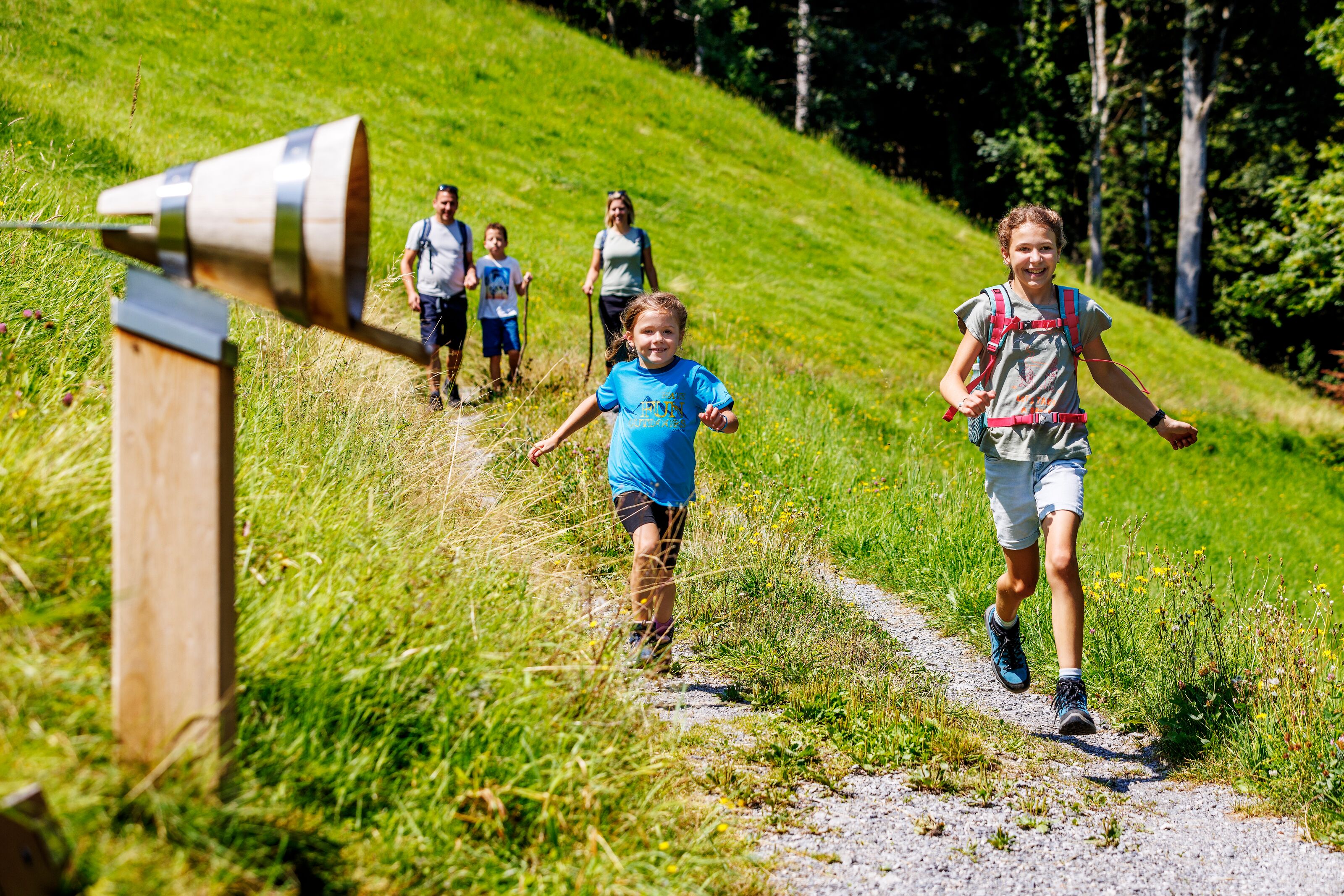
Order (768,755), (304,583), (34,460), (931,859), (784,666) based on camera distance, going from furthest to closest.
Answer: (784,666)
(768,755)
(931,859)
(304,583)
(34,460)

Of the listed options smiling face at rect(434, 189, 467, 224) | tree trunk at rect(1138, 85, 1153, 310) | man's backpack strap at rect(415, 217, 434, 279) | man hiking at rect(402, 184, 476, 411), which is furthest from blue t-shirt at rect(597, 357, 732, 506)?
tree trunk at rect(1138, 85, 1153, 310)

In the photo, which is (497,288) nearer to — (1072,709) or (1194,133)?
(1072,709)

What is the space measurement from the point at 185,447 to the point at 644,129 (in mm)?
20743

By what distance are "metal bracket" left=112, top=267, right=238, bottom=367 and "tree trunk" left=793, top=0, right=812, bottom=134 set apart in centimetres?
2782

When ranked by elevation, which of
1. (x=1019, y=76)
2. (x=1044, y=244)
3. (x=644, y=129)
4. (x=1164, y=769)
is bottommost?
(x=1164, y=769)

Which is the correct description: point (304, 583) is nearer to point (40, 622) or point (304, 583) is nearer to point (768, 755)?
point (40, 622)

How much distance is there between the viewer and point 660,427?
4.28 metres

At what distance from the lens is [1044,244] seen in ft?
13.5

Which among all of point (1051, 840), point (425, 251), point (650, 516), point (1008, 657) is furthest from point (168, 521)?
point (425, 251)

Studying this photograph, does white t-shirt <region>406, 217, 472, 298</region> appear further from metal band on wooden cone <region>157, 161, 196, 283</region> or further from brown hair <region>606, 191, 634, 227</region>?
metal band on wooden cone <region>157, 161, 196, 283</region>

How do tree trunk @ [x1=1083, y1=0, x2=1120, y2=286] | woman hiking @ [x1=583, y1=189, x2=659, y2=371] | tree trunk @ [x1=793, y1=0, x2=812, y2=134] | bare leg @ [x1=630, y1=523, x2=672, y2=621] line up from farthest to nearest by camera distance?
tree trunk @ [x1=793, y1=0, x2=812, y2=134]
tree trunk @ [x1=1083, y1=0, x2=1120, y2=286]
woman hiking @ [x1=583, y1=189, x2=659, y2=371]
bare leg @ [x1=630, y1=523, x2=672, y2=621]

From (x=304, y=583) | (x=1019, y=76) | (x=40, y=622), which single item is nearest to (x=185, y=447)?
(x=40, y=622)

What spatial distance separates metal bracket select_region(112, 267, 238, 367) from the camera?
1.89m

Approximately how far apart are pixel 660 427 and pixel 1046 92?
29.0 m
